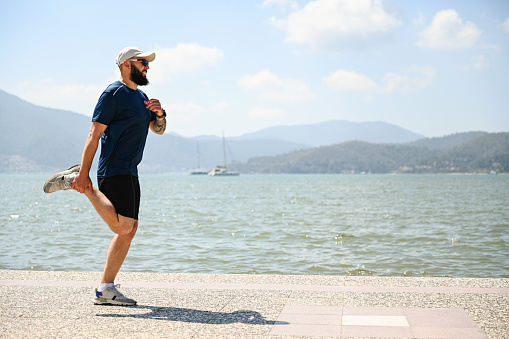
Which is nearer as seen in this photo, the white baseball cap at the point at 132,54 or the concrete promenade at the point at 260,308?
the concrete promenade at the point at 260,308

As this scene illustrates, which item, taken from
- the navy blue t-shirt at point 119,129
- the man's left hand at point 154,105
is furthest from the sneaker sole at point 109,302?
the man's left hand at point 154,105

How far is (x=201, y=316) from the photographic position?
428cm

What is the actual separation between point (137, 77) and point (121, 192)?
1.01 metres

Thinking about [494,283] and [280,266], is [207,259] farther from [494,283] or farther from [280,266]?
[494,283]

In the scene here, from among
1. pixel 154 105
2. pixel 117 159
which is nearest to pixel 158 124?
pixel 154 105

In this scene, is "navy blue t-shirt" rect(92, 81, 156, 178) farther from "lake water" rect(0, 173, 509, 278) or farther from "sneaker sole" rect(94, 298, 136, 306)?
"lake water" rect(0, 173, 509, 278)

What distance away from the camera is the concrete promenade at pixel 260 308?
3807mm

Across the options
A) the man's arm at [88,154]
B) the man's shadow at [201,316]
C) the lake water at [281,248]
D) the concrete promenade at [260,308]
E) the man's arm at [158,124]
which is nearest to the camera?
the concrete promenade at [260,308]

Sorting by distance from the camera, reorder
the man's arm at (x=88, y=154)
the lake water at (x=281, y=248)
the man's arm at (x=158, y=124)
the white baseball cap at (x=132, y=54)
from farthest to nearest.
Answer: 1. the lake water at (x=281, y=248)
2. the man's arm at (x=158, y=124)
3. the white baseball cap at (x=132, y=54)
4. the man's arm at (x=88, y=154)

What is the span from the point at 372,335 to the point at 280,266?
22.0ft

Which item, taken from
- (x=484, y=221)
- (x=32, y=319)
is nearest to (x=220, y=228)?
(x=484, y=221)

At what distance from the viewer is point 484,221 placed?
24.3 metres

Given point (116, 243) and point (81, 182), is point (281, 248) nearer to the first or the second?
point (116, 243)

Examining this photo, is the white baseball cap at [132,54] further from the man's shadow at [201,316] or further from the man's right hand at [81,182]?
the man's shadow at [201,316]
